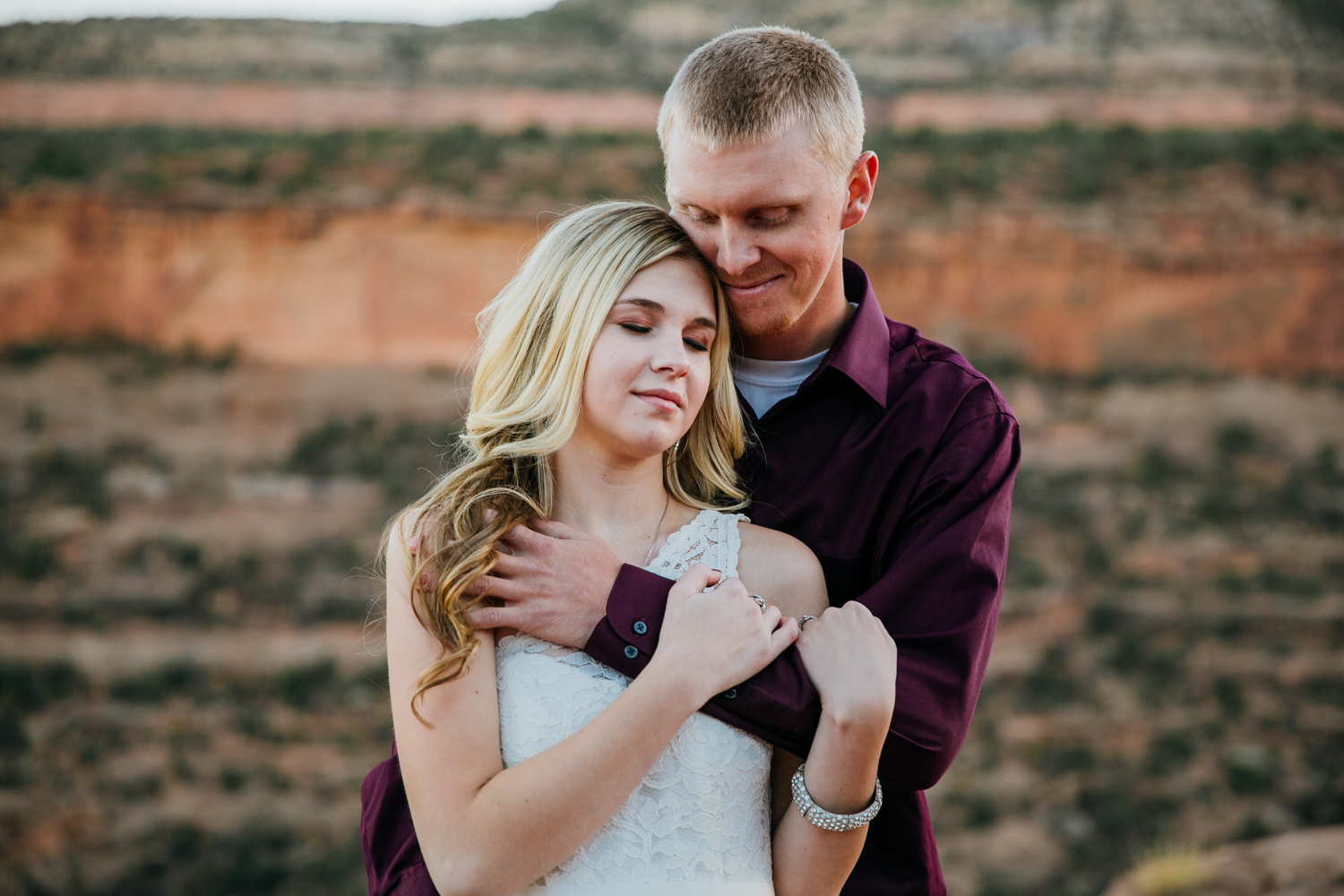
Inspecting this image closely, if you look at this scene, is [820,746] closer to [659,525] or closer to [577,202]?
[659,525]

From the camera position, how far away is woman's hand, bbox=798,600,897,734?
7.23ft

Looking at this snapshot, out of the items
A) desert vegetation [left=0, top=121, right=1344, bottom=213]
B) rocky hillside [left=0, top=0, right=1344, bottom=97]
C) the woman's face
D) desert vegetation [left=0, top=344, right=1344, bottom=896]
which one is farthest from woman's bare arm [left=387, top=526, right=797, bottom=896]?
rocky hillside [left=0, top=0, right=1344, bottom=97]

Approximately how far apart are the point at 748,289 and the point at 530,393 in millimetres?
580

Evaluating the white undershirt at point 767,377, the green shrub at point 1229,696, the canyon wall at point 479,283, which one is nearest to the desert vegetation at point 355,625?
the green shrub at point 1229,696

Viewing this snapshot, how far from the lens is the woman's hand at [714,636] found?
2201 millimetres

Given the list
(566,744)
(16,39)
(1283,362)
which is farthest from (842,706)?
(16,39)

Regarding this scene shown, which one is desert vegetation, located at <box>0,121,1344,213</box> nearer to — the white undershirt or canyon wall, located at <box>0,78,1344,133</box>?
canyon wall, located at <box>0,78,1344,133</box>

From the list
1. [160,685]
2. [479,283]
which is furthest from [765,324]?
[479,283]

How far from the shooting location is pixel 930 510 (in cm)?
255

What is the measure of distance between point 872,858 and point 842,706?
2.02 feet

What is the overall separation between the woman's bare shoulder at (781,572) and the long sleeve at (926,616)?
0.13 m

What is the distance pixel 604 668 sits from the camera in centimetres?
232

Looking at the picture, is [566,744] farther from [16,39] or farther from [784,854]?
[16,39]

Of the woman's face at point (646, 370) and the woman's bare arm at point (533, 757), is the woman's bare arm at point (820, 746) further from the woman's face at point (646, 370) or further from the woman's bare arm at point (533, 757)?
the woman's face at point (646, 370)
